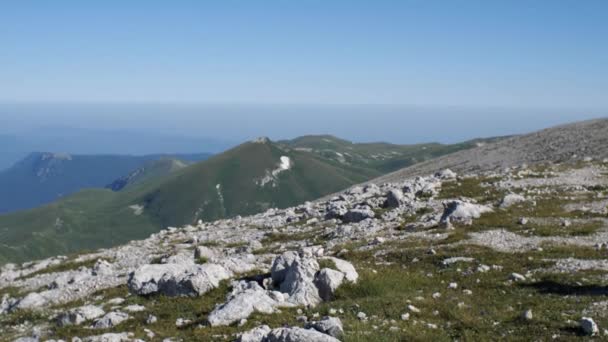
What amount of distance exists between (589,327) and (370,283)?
815cm

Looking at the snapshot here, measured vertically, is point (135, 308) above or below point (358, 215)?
below

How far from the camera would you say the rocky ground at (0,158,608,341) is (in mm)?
15445

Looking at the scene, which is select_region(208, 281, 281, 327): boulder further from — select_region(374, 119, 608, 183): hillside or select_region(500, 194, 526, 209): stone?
select_region(374, 119, 608, 183): hillside

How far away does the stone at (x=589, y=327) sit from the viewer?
13656 mm

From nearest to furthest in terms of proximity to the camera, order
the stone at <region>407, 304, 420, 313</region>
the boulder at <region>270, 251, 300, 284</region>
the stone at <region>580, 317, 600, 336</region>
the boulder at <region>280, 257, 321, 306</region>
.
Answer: the stone at <region>580, 317, 600, 336</region> < the stone at <region>407, 304, 420, 313</region> < the boulder at <region>280, 257, 321, 306</region> < the boulder at <region>270, 251, 300, 284</region>

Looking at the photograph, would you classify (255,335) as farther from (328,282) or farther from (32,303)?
(32,303)

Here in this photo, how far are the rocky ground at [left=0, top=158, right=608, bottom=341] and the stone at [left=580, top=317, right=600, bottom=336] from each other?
29 millimetres

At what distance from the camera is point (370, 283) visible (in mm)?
19984

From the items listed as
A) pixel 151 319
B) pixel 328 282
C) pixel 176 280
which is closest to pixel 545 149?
pixel 328 282

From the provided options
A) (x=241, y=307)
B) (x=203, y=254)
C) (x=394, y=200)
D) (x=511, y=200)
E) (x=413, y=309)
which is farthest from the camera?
(x=394, y=200)

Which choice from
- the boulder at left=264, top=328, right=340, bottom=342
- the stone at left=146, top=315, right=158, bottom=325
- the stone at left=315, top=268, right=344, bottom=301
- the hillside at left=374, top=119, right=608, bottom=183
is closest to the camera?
the boulder at left=264, top=328, right=340, bottom=342

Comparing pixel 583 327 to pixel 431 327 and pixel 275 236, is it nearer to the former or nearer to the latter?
pixel 431 327

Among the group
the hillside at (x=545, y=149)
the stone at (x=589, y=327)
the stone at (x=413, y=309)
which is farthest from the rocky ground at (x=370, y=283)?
the hillside at (x=545, y=149)

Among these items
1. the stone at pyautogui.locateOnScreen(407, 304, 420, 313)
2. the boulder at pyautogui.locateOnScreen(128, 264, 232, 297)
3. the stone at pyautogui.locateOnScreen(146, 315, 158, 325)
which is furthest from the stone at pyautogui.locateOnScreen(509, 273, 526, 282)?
the stone at pyautogui.locateOnScreen(146, 315, 158, 325)
